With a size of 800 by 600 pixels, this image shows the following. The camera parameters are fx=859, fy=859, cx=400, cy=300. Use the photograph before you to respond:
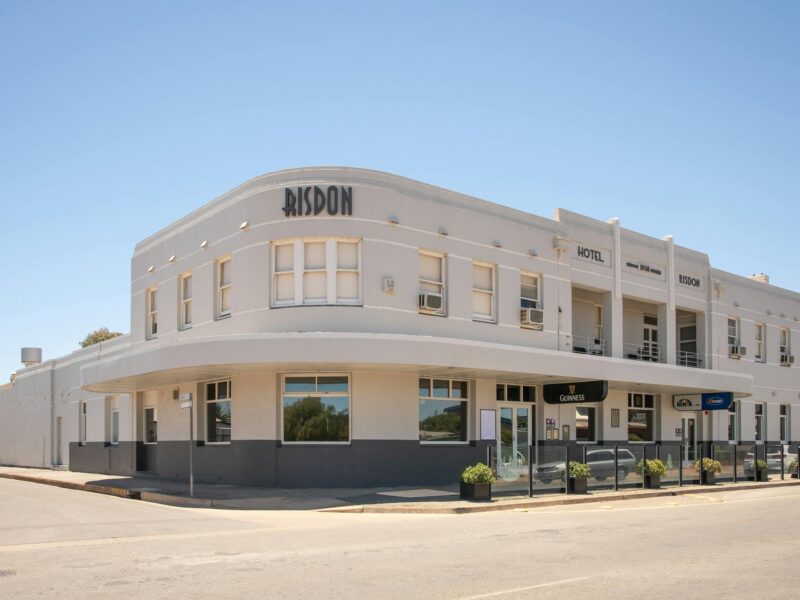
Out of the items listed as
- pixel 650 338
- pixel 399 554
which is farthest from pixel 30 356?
pixel 399 554

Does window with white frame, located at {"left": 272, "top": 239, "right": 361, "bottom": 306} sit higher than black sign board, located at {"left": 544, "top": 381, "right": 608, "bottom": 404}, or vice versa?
window with white frame, located at {"left": 272, "top": 239, "right": 361, "bottom": 306}

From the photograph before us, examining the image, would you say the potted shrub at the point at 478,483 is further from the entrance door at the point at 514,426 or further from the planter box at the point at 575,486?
the entrance door at the point at 514,426

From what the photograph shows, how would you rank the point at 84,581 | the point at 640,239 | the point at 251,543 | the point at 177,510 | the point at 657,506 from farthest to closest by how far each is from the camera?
the point at 640,239 → the point at 657,506 → the point at 177,510 → the point at 251,543 → the point at 84,581

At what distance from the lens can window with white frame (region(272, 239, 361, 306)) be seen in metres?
23.6

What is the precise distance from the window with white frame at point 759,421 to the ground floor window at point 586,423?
1300 centimetres

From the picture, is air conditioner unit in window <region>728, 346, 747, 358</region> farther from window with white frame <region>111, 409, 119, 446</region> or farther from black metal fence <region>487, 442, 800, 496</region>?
window with white frame <region>111, 409, 119, 446</region>

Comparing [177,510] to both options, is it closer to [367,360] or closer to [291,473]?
[291,473]

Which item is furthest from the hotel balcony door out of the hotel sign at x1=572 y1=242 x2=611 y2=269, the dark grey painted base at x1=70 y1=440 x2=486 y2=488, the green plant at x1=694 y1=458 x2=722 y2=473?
the dark grey painted base at x1=70 y1=440 x2=486 y2=488

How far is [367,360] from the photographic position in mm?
21641

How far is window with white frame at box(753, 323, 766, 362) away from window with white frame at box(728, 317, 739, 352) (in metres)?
2.18

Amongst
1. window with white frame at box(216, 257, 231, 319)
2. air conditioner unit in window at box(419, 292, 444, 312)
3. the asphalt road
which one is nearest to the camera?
the asphalt road

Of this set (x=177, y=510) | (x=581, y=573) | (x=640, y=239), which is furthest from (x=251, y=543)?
(x=640, y=239)

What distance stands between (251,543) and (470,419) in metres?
13.8

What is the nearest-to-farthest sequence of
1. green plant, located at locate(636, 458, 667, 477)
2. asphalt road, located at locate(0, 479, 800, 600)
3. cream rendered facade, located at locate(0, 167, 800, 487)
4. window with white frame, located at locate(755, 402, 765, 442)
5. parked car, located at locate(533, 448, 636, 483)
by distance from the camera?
asphalt road, located at locate(0, 479, 800, 600) → parked car, located at locate(533, 448, 636, 483) → cream rendered facade, located at locate(0, 167, 800, 487) → green plant, located at locate(636, 458, 667, 477) → window with white frame, located at locate(755, 402, 765, 442)
